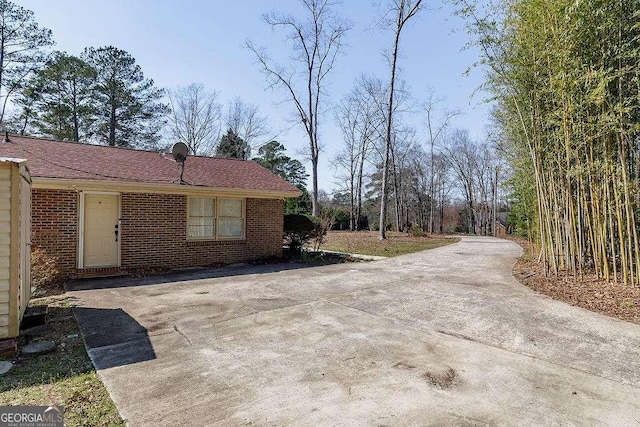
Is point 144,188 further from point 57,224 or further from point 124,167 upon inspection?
point 57,224

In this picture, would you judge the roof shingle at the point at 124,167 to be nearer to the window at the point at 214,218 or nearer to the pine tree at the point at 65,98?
the window at the point at 214,218

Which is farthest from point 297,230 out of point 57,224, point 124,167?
point 57,224

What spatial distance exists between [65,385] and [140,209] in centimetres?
608

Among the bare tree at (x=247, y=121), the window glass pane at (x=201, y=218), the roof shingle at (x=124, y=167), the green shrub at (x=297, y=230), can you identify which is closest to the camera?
the roof shingle at (x=124, y=167)

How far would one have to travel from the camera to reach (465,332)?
4.38 meters

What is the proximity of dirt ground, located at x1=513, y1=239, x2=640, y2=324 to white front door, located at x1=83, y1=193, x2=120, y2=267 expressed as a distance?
9.16 m

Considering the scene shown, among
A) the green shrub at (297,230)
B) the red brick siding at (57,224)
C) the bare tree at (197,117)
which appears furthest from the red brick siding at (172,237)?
the bare tree at (197,117)

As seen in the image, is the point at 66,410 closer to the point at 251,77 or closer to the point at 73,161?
the point at 73,161

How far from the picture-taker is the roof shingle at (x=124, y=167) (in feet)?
25.4

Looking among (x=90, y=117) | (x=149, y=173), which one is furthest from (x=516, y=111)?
(x=90, y=117)

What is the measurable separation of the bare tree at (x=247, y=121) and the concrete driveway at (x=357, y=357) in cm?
2551

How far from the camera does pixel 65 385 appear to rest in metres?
2.92

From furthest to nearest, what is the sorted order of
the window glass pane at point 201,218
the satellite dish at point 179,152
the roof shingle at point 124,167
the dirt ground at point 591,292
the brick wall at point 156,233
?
the satellite dish at point 179,152
the window glass pane at point 201,218
the roof shingle at point 124,167
the brick wall at point 156,233
the dirt ground at point 591,292

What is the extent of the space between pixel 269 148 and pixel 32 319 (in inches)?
1134
